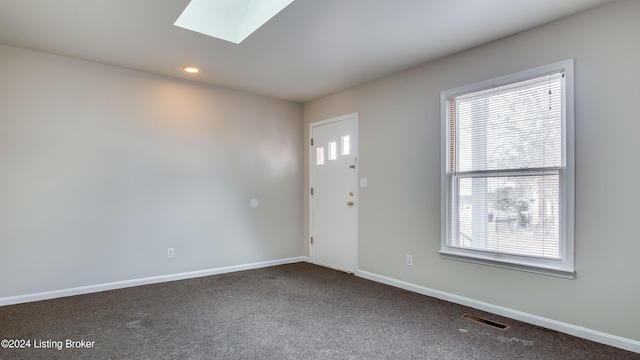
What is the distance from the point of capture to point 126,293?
346cm

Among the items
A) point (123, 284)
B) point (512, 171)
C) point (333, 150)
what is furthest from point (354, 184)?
point (123, 284)

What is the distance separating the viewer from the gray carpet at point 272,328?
2248mm

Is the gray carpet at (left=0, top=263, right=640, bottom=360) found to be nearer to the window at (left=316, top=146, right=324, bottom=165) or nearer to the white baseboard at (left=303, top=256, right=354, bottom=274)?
the white baseboard at (left=303, top=256, right=354, bottom=274)

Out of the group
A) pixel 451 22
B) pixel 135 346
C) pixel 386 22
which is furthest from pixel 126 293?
pixel 451 22

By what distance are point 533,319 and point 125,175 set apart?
4.27 meters

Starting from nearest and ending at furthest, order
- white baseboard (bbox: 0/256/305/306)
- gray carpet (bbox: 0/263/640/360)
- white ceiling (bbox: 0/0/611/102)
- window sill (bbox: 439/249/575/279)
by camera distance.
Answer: gray carpet (bbox: 0/263/640/360) → white ceiling (bbox: 0/0/611/102) → window sill (bbox: 439/249/575/279) → white baseboard (bbox: 0/256/305/306)

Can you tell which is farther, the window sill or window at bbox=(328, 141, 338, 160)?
window at bbox=(328, 141, 338, 160)

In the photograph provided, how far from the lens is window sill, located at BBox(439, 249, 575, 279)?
2.55 m

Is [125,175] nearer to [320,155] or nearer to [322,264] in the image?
[320,155]

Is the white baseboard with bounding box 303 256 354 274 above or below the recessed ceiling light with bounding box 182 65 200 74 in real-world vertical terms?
below

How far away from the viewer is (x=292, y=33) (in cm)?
285

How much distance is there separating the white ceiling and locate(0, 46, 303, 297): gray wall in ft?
1.25

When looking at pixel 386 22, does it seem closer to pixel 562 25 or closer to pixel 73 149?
pixel 562 25

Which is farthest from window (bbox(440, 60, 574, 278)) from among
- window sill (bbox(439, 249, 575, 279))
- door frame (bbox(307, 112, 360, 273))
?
door frame (bbox(307, 112, 360, 273))
